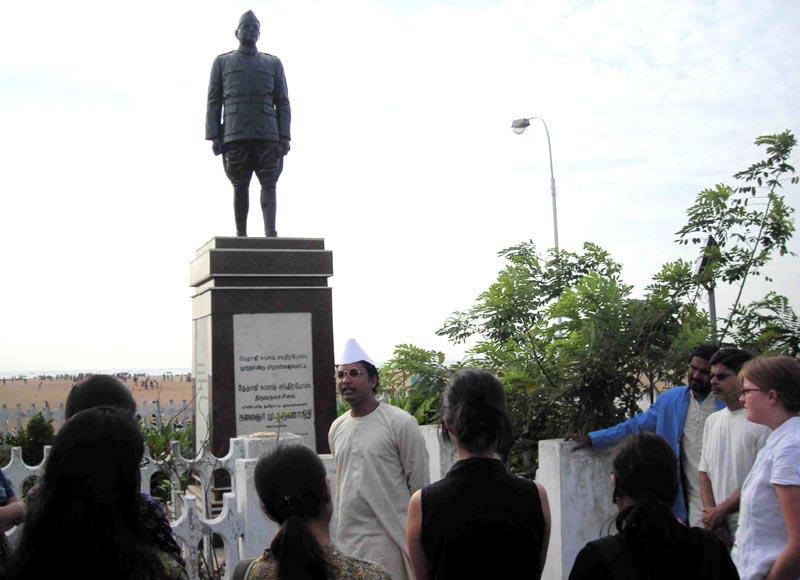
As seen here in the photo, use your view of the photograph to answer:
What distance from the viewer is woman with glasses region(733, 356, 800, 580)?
115 inches

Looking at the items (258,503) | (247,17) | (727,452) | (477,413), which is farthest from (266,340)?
(477,413)

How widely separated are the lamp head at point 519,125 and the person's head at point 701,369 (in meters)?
13.2

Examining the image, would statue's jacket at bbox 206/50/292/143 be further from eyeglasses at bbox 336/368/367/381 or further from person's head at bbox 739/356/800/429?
person's head at bbox 739/356/800/429

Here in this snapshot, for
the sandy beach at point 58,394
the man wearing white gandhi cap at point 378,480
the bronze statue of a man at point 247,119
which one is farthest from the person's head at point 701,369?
the sandy beach at point 58,394

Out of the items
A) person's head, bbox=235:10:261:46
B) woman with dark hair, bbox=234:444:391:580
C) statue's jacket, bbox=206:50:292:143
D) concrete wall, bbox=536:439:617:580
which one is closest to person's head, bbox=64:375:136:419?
woman with dark hair, bbox=234:444:391:580

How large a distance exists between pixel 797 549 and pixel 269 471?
169 cm

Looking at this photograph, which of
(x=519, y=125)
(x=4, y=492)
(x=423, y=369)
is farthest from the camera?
(x=519, y=125)

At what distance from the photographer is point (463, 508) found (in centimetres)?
271

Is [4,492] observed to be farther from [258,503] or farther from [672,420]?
[672,420]

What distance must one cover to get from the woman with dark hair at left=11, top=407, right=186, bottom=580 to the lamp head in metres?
15.7

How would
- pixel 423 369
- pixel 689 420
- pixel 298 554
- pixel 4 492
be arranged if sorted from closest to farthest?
pixel 298 554
pixel 4 492
pixel 689 420
pixel 423 369

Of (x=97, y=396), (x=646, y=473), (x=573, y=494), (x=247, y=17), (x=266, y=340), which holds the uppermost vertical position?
(x=247, y=17)

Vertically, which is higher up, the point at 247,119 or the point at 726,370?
the point at 247,119

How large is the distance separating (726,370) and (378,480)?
163 cm
